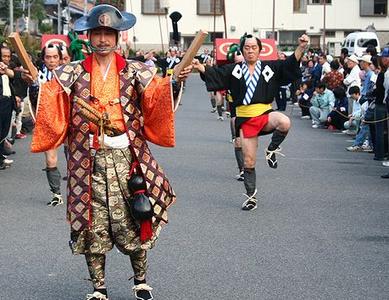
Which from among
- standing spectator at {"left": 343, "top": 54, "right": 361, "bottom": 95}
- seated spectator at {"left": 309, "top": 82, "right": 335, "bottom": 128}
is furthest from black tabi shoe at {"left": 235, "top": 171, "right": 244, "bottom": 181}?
seated spectator at {"left": 309, "top": 82, "right": 335, "bottom": 128}

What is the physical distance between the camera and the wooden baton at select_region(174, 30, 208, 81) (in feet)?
17.4

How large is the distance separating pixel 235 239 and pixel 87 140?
2528 millimetres

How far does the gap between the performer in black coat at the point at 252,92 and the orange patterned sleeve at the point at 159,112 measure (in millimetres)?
3433

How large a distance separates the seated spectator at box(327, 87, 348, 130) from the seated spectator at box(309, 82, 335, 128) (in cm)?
22

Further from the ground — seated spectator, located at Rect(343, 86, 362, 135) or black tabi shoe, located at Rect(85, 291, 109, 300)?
black tabi shoe, located at Rect(85, 291, 109, 300)

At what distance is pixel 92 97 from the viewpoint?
5316mm

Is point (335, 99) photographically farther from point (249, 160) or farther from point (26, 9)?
point (26, 9)

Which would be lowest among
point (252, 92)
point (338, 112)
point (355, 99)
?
point (338, 112)

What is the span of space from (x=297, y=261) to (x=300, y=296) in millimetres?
995

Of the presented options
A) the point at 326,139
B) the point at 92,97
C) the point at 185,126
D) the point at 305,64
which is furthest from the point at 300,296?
the point at 305,64

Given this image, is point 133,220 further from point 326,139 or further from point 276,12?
point 276,12

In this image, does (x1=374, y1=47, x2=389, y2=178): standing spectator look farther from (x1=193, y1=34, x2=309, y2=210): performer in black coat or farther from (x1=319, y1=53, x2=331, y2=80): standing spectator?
(x1=319, y1=53, x2=331, y2=80): standing spectator

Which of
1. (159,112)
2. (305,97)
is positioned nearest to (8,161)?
(159,112)

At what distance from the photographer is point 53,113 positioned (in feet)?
17.4
